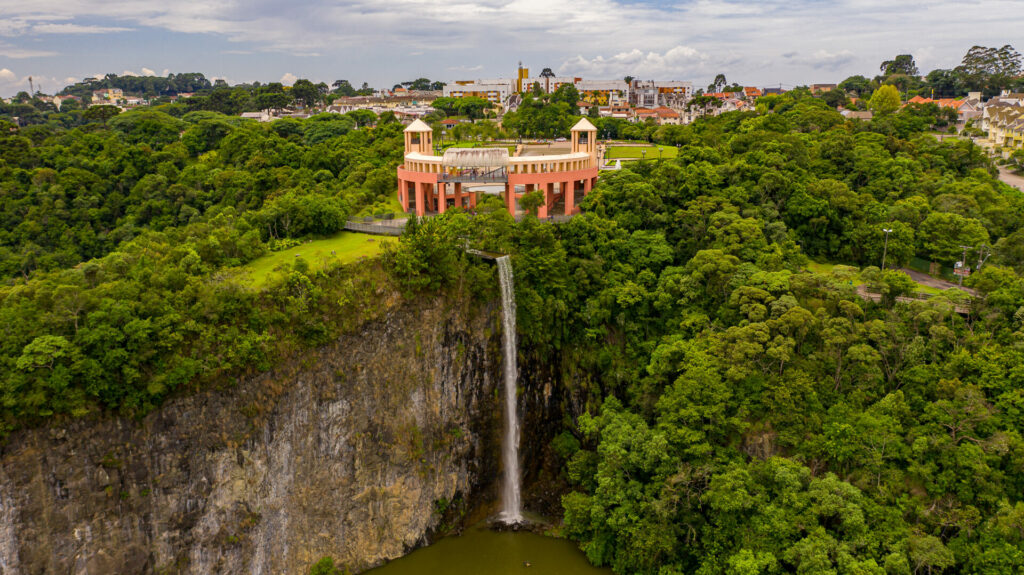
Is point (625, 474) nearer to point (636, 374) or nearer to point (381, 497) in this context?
point (636, 374)

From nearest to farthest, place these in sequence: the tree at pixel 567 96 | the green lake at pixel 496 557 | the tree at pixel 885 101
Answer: the green lake at pixel 496 557 → the tree at pixel 885 101 → the tree at pixel 567 96

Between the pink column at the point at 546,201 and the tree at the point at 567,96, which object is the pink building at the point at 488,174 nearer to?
the pink column at the point at 546,201

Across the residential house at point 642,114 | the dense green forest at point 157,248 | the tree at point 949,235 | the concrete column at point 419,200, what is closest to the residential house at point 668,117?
the residential house at point 642,114

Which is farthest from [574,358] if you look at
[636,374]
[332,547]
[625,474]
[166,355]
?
[166,355]

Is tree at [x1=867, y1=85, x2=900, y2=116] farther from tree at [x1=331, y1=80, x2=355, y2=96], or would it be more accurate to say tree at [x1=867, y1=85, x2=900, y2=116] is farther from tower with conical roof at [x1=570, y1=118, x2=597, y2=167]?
tree at [x1=331, y1=80, x2=355, y2=96]

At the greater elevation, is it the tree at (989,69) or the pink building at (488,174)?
the tree at (989,69)

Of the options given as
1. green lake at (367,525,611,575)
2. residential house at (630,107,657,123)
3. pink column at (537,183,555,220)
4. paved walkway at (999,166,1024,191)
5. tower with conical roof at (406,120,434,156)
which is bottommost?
green lake at (367,525,611,575)

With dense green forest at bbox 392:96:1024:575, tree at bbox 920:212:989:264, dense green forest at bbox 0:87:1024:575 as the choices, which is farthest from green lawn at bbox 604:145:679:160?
tree at bbox 920:212:989:264
